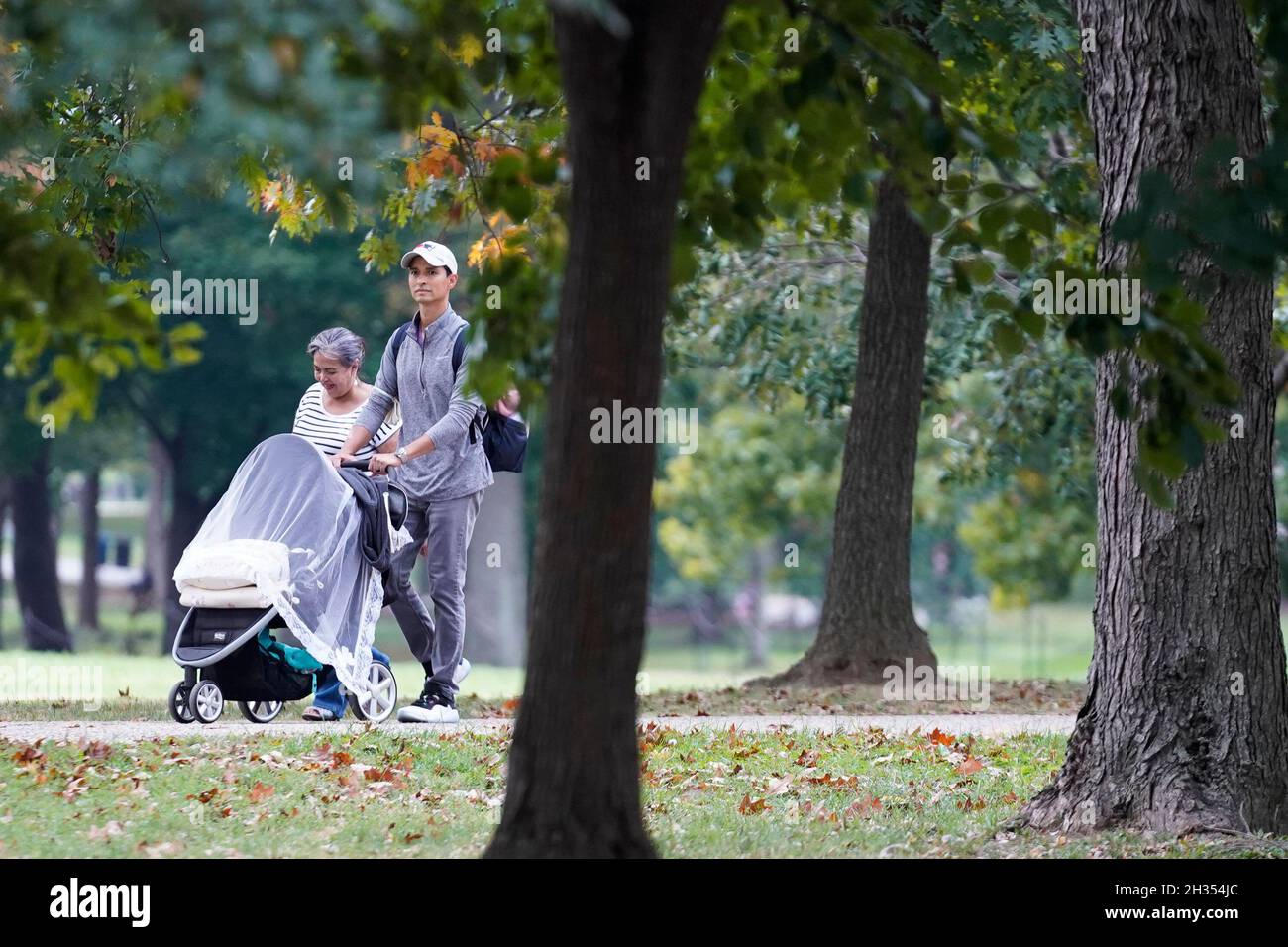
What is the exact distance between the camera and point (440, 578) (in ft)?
31.2

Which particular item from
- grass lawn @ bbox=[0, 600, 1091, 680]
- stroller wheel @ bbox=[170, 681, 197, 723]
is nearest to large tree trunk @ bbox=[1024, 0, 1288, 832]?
stroller wheel @ bbox=[170, 681, 197, 723]

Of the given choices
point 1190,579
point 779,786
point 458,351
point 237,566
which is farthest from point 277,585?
point 1190,579

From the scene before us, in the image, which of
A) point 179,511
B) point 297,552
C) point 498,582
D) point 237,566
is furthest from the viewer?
point 498,582

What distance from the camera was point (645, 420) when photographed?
16.0ft

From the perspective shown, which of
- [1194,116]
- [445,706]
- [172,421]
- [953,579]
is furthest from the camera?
[953,579]

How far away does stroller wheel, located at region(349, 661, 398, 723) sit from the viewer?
989 centimetres

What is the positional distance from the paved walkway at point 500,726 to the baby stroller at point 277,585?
0.24 metres

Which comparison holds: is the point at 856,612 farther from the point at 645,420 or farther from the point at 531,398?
the point at 645,420

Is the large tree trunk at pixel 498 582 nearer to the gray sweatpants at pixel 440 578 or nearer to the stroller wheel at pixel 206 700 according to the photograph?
the gray sweatpants at pixel 440 578

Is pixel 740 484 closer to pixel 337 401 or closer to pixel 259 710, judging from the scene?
pixel 337 401

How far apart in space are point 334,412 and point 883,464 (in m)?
4.64

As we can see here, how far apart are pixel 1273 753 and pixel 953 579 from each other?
58.3 m

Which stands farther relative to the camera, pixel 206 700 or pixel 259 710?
pixel 259 710
